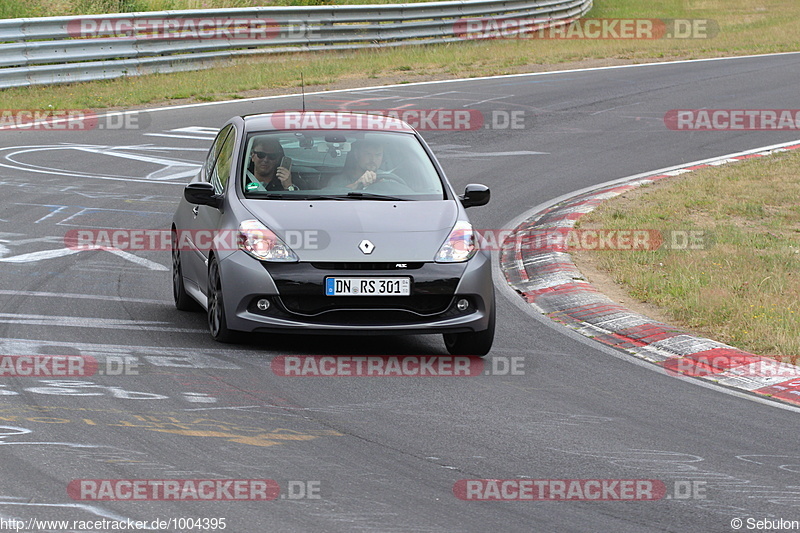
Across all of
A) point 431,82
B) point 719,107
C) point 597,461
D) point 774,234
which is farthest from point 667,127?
point 597,461

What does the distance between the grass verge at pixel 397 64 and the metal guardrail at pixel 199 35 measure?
254 millimetres

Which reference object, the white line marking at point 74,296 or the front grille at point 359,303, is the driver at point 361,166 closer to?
the front grille at point 359,303

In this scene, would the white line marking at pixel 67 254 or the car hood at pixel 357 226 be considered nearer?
the car hood at pixel 357 226

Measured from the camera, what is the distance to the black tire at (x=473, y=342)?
8539 millimetres

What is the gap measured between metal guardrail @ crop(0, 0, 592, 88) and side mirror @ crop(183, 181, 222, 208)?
13.7m

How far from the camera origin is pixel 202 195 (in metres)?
8.94

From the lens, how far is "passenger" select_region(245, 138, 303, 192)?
9.12 metres

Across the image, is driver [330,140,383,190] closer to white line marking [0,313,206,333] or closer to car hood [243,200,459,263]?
car hood [243,200,459,263]

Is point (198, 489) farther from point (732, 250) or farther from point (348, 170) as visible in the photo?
point (732, 250)

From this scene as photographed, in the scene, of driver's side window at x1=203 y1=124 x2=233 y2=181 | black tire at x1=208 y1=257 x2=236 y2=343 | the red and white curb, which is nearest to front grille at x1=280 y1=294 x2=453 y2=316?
black tire at x1=208 y1=257 x2=236 y2=343

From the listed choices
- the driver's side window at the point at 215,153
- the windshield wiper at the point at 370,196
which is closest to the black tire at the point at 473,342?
the windshield wiper at the point at 370,196

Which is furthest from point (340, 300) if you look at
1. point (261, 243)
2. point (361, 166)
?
point (361, 166)

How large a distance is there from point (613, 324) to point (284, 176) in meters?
2.84

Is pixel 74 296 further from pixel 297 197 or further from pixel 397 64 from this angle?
pixel 397 64
